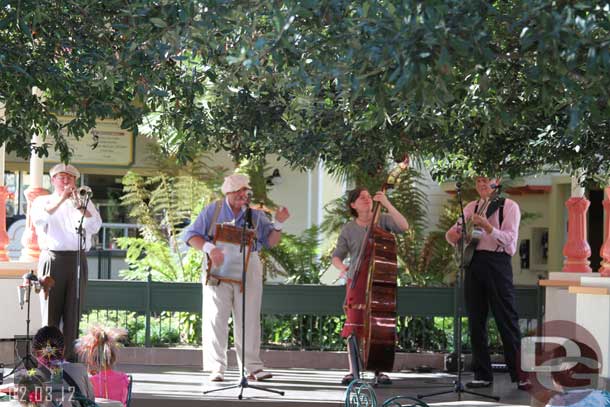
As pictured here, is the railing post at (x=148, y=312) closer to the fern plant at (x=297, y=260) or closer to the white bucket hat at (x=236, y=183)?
the fern plant at (x=297, y=260)

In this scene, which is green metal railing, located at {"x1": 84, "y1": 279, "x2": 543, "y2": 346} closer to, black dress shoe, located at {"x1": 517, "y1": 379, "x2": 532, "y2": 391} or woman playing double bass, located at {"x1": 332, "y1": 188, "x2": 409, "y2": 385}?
woman playing double bass, located at {"x1": 332, "y1": 188, "x2": 409, "y2": 385}

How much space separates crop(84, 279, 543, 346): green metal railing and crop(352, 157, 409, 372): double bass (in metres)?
2.85

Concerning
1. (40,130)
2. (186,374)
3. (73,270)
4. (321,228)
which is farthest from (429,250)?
(40,130)

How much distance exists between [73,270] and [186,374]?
183 centimetres

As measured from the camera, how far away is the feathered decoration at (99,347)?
697 cm

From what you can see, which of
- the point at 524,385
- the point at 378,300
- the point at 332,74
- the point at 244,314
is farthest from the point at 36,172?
the point at 332,74

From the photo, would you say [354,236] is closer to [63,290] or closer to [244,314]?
[244,314]

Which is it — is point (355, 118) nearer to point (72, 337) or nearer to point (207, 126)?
point (207, 126)

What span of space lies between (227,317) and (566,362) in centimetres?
433

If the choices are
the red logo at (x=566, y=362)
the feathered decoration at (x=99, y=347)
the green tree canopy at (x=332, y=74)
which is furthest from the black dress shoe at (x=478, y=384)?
the feathered decoration at (x=99, y=347)

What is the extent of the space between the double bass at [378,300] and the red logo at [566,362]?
1.49m

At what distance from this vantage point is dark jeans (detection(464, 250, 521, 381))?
10.3 meters

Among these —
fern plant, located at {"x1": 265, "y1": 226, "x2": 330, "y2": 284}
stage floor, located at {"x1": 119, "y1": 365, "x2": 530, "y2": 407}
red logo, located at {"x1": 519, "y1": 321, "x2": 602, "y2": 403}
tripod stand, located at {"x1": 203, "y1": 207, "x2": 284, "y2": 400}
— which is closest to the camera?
red logo, located at {"x1": 519, "y1": 321, "x2": 602, "y2": 403}

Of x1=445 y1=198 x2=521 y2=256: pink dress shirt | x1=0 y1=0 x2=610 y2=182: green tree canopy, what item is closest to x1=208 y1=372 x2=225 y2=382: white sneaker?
x1=0 y1=0 x2=610 y2=182: green tree canopy
